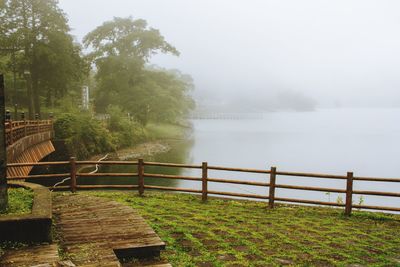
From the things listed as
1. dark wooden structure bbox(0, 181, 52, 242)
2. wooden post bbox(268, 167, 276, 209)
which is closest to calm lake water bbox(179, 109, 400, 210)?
wooden post bbox(268, 167, 276, 209)

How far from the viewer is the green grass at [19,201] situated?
19.2 ft

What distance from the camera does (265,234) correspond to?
735cm

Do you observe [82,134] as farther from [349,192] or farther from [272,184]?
[349,192]

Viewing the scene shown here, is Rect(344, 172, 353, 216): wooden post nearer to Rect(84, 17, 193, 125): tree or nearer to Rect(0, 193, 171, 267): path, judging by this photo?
Rect(0, 193, 171, 267): path

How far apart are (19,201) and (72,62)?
1223 inches

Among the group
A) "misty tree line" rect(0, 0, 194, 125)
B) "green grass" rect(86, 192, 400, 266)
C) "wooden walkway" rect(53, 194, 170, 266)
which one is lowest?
"green grass" rect(86, 192, 400, 266)

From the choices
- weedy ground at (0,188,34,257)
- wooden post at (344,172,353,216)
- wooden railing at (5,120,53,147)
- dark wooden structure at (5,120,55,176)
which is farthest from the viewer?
wooden railing at (5,120,53,147)

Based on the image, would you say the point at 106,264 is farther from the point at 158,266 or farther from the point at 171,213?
the point at 171,213

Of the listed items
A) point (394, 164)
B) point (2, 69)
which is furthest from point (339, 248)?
point (2, 69)

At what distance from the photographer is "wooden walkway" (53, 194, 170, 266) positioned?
16.8ft

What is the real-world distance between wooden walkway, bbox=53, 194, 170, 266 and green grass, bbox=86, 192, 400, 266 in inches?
20.6

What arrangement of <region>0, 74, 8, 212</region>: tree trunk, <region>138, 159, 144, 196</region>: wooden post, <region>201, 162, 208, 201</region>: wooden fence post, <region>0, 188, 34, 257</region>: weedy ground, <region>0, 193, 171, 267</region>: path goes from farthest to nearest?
<region>138, 159, 144, 196</region>: wooden post
<region>201, 162, 208, 201</region>: wooden fence post
<region>0, 74, 8, 212</region>: tree trunk
<region>0, 188, 34, 257</region>: weedy ground
<region>0, 193, 171, 267</region>: path

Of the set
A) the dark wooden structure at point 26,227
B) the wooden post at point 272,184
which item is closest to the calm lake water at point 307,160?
the wooden post at point 272,184

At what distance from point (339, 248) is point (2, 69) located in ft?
120
